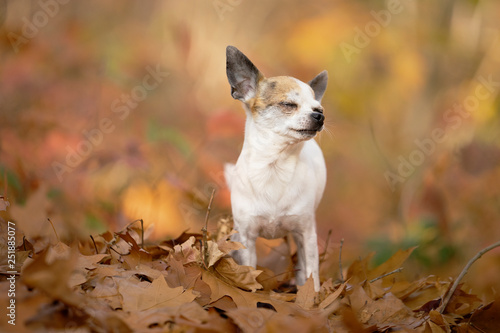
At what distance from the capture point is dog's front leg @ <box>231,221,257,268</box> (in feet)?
8.04

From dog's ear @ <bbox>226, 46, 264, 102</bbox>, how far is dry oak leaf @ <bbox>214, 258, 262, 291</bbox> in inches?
36.6

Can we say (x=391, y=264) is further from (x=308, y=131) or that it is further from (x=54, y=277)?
(x=54, y=277)

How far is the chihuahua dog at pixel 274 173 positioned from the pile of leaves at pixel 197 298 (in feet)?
0.80

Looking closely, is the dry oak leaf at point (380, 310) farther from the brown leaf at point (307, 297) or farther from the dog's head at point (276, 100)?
the dog's head at point (276, 100)

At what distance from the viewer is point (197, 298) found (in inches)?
69.7

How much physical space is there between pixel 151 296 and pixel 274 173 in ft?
3.30

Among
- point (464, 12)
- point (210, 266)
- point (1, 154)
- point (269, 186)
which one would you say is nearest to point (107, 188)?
point (1, 154)

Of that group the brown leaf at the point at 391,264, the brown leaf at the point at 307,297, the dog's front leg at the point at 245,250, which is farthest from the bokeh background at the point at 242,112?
the brown leaf at the point at 307,297

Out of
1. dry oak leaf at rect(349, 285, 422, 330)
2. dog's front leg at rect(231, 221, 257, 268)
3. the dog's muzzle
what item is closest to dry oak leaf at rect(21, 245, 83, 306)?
dry oak leaf at rect(349, 285, 422, 330)

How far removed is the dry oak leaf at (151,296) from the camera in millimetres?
1574

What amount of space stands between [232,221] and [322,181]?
519 mm

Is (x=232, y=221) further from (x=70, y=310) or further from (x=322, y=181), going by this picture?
(x=70, y=310)

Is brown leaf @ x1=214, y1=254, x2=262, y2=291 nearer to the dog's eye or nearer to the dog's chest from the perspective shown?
the dog's chest

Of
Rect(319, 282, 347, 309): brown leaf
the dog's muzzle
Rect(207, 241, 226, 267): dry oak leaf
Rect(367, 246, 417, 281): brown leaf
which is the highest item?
the dog's muzzle
